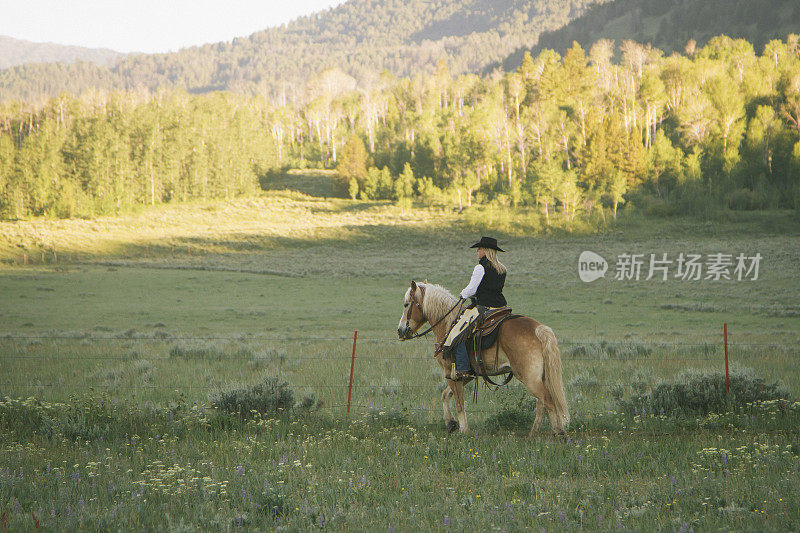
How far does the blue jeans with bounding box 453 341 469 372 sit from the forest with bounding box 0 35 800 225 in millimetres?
64371

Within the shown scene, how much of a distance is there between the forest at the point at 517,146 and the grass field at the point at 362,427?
4671cm

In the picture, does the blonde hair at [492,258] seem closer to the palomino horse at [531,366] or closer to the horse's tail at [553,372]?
the palomino horse at [531,366]

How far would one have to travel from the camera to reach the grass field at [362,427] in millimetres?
5832

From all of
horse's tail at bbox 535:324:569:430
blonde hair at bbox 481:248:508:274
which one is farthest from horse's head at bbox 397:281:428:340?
horse's tail at bbox 535:324:569:430

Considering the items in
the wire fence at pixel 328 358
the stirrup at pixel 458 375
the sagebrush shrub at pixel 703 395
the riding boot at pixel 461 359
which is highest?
the riding boot at pixel 461 359

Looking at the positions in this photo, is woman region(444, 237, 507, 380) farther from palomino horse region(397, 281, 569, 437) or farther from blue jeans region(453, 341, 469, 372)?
palomino horse region(397, 281, 569, 437)

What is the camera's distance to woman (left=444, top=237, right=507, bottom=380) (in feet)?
28.7

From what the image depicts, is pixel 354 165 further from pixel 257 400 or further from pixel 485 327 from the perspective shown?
pixel 485 327

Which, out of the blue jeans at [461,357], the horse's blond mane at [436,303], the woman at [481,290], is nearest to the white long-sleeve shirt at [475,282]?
the woman at [481,290]

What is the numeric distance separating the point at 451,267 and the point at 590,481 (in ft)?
144

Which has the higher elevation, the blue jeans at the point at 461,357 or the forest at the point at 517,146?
the forest at the point at 517,146

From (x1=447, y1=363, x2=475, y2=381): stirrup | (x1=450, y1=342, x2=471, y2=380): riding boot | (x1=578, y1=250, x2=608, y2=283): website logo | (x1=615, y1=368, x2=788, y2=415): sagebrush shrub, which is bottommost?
(x1=578, y1=250, x2=608, y2=283): website logo

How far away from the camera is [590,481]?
6.57 m

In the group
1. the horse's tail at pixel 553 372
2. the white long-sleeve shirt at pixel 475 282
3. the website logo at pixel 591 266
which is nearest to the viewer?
the horse's tail at pixel 553 372
